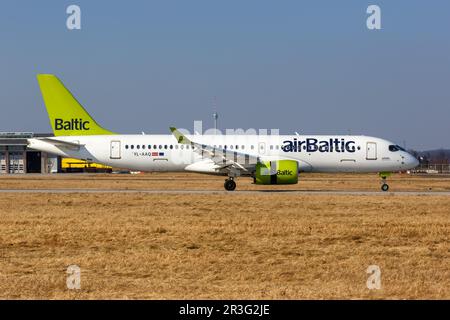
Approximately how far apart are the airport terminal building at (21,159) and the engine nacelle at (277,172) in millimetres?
79563

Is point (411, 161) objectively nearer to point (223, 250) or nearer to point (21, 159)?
point (223, 250)

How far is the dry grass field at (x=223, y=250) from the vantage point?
12.5m

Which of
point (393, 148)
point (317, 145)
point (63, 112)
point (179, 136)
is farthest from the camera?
point (63, 112)

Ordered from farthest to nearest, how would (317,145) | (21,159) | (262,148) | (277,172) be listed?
(21,159)
(262,148)
(317,145)
(277,172)

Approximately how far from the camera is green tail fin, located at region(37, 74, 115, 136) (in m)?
45.7

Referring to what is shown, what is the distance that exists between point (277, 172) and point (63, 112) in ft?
51.4

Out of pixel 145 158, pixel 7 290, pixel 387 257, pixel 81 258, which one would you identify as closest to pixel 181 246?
pixel 81 258

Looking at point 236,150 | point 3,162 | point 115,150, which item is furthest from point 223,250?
point 3,162

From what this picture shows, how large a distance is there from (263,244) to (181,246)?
2242 mm

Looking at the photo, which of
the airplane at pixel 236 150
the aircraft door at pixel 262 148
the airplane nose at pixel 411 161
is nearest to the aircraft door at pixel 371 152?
the airplane at pixel 236 150

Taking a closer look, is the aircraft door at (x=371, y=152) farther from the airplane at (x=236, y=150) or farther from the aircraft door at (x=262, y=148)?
the aircraft door at (x=262, y=148)

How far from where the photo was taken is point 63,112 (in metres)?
45.9

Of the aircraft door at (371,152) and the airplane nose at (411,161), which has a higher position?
the aircraft door at (371,152)

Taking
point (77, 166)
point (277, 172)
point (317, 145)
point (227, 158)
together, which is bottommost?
point (277, 172)
